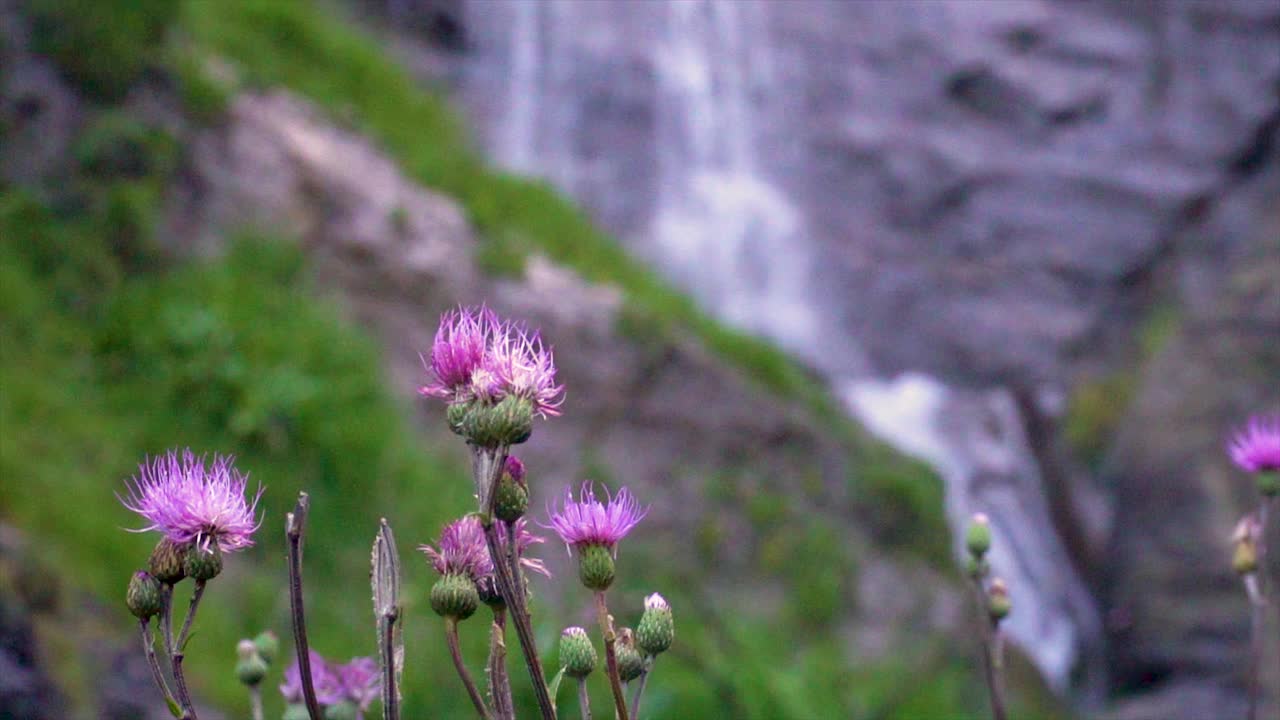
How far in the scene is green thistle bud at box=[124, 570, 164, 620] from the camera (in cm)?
92

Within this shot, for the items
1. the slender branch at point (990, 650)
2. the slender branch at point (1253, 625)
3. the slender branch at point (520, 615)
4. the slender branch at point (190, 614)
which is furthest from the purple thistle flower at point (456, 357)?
the slender branch at point (1253, 625)

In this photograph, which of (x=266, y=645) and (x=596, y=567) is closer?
(x=596, y=567)

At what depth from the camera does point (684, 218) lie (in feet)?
30.3

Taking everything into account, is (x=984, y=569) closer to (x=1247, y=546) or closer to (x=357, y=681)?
(x=1247, y=546)

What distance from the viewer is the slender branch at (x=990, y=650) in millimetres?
1400

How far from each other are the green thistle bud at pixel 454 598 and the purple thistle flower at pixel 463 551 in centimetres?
2

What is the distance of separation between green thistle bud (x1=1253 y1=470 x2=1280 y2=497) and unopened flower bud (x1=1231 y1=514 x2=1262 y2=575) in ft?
0.13

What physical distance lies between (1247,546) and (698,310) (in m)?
5.22

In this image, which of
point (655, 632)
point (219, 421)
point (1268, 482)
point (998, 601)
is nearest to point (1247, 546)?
point (1268, 482)

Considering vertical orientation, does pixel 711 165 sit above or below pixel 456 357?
above

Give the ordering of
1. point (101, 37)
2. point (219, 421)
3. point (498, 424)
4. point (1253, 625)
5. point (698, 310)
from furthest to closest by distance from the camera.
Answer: point (698, 310) → point (101, 37) → point (219, 421) → point (1253, 625) → point (498, 424)

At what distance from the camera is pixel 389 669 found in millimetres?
894

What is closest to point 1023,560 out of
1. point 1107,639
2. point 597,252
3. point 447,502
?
point 1107,639

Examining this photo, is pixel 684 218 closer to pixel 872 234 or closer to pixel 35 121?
pixel 872 234
